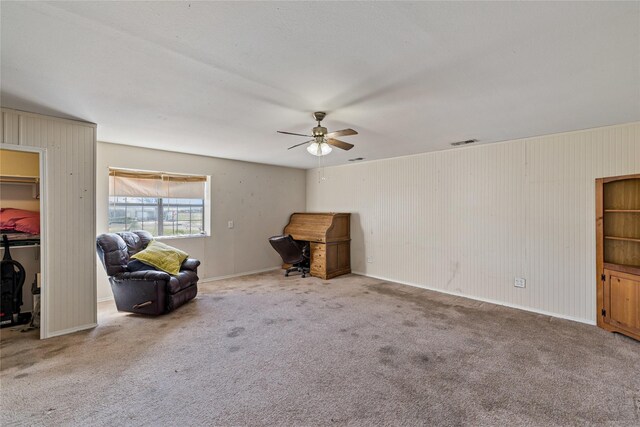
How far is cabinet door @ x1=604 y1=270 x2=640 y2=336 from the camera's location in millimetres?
2943

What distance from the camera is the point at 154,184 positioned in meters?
4.95

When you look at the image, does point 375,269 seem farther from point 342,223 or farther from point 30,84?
point 30,84

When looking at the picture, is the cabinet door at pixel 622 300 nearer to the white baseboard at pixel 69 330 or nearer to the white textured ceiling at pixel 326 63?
the white textured ceiling at pixel 326 63

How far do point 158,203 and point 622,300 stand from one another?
6.61 metres

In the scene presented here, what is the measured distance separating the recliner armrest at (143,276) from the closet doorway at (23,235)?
0.72 m

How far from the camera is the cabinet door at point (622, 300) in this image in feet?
9.66

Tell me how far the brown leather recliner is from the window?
964 mm

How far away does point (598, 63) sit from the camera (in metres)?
1.96

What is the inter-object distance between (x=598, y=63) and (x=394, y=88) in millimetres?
1374

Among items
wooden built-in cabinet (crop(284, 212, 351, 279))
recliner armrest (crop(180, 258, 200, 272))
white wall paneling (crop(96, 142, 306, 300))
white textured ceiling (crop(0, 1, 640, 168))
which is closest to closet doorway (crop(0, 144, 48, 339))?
white wall paneling (crop(96, 142, 306, 300))

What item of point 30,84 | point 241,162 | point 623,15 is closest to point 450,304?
point 623,15

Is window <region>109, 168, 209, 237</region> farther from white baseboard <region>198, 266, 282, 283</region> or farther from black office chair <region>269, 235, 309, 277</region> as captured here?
black office chair <region>269, 235, 309, 277</region>

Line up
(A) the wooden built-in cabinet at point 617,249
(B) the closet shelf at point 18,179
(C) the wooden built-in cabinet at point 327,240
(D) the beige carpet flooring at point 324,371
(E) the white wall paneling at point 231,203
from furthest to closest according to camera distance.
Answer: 1. (C) the wooden built-in cabinet at point 327,240
2. (E) the white wall paneling at point 231,203
3. (B) the closet shelf at point 18,179
4. (A) the wooden built-in cabinet at point 617,249
5. (D) the beige carpet flooring at point 324,371

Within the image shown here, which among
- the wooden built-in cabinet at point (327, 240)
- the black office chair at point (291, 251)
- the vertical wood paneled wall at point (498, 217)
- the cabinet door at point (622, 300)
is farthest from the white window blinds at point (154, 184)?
the cabinet door at point (622, 300)
